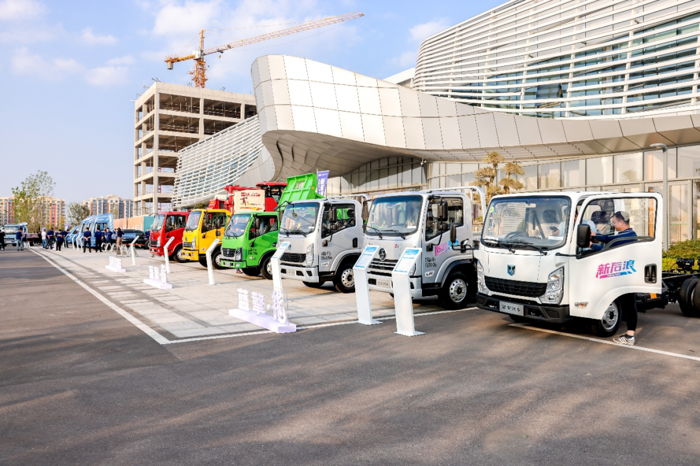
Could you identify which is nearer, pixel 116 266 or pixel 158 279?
pixel 158 279

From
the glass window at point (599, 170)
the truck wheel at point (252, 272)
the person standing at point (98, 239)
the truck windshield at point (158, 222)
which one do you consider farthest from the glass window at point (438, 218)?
the person standing at point (98, 239)

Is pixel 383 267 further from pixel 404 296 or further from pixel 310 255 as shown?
pixel 310 255

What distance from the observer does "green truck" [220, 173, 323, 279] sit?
1662cm

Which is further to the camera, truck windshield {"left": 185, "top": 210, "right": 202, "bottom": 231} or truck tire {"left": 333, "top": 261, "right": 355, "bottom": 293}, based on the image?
truck windshield {"left": 185, "top": 210, "right": 202, "bottom": 231}

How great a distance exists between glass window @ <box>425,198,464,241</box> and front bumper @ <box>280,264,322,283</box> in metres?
3.50

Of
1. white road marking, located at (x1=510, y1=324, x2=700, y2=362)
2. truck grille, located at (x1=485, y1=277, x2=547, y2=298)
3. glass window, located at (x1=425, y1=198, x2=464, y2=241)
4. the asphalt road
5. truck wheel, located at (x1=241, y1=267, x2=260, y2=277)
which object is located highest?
glass window, located at (x1=425, y1=198, x2=464, y2=241)

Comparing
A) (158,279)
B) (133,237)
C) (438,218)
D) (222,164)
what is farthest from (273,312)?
(222,164)

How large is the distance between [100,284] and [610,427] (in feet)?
49.7

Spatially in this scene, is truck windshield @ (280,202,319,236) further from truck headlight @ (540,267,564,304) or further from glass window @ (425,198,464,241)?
truck headlight @ (540,267,564,304)

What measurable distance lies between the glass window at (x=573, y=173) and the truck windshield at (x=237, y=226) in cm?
1739

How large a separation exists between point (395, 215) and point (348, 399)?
6.16m

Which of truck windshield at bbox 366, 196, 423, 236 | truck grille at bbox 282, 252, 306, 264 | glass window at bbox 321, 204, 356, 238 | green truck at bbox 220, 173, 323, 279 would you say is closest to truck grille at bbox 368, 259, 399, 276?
truck windshield at bbox 366, 196, 423, 236

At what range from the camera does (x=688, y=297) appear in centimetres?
988

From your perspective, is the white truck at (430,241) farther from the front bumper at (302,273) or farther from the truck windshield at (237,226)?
the truck windshield at (237,226)
